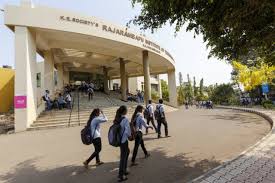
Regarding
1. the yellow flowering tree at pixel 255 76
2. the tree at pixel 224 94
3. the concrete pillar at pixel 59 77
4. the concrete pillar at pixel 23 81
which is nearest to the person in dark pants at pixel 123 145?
the concrete pillar at pixel 23 81

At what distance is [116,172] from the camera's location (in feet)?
18.6

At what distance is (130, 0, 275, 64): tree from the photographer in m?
4.69

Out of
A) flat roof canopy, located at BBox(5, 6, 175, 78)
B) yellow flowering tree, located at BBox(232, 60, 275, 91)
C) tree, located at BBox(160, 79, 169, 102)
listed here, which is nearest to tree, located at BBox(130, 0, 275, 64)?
flat roof canopy, located at BBox(5, 6, 175, 78)

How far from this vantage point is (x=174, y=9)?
5324mm

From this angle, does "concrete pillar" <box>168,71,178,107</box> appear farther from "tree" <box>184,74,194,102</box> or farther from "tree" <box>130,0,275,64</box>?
"tree" <box>184,74,194,102</box>

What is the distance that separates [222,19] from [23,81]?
12237 millimetres

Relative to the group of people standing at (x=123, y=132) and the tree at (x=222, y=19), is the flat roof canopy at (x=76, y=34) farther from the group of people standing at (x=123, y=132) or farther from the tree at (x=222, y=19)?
the group of people standing at (x=123, y=132)

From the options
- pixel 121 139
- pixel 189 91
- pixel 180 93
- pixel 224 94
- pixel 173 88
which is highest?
pixel 173 88

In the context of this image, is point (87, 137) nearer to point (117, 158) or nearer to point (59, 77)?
point (117, 158)

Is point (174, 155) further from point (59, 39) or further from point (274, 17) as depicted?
point (59, 39)

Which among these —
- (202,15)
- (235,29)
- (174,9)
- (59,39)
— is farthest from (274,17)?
(59,39)

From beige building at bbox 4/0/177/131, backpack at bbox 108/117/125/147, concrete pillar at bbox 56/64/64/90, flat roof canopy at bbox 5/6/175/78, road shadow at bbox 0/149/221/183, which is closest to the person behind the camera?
backpack at bbox 108/117/125/147

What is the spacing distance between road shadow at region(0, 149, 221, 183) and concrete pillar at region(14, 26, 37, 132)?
25.4ft

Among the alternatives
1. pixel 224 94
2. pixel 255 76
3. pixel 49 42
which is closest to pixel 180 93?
pixel 224 94
